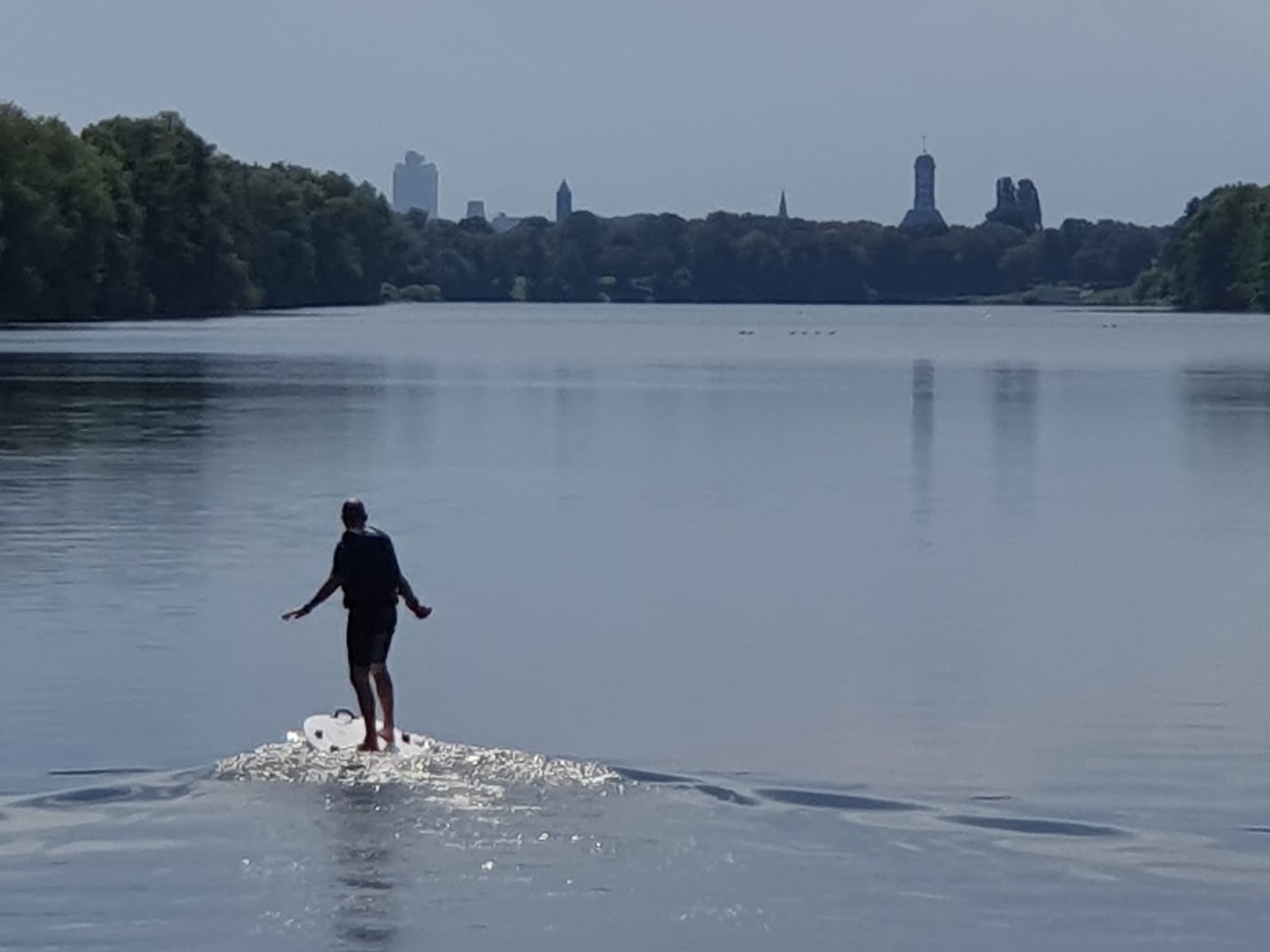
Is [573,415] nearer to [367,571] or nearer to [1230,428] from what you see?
[1230,428]

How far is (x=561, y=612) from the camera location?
A: 25.4m

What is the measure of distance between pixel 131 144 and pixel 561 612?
12823cm

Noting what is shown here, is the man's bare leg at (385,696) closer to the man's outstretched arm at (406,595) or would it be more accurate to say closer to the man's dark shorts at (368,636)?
the man's dark shorts at (368,636)

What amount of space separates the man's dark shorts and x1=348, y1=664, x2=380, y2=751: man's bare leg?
0.16ft

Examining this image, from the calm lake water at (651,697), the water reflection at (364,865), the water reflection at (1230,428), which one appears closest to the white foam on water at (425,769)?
the calm lake water at (651,697)

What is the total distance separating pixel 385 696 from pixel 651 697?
11.8 feet

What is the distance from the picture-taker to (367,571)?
17.4 m

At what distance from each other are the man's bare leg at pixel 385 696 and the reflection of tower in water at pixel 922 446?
17.4 metres

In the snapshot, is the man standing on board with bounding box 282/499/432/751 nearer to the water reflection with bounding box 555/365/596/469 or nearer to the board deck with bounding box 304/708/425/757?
the board deck with bounding box 304/708/425/757

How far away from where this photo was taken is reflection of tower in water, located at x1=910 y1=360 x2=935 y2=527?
3712 centimetres

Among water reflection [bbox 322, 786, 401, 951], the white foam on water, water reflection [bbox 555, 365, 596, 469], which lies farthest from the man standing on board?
water reflection [bbox 555, 365, 596, 469]

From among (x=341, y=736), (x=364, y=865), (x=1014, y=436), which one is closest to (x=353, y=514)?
(x=341, y=736)

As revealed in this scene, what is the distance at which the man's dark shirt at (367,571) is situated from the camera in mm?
17391

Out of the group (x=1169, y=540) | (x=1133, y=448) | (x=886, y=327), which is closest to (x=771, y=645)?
(x=1169, y=540)
